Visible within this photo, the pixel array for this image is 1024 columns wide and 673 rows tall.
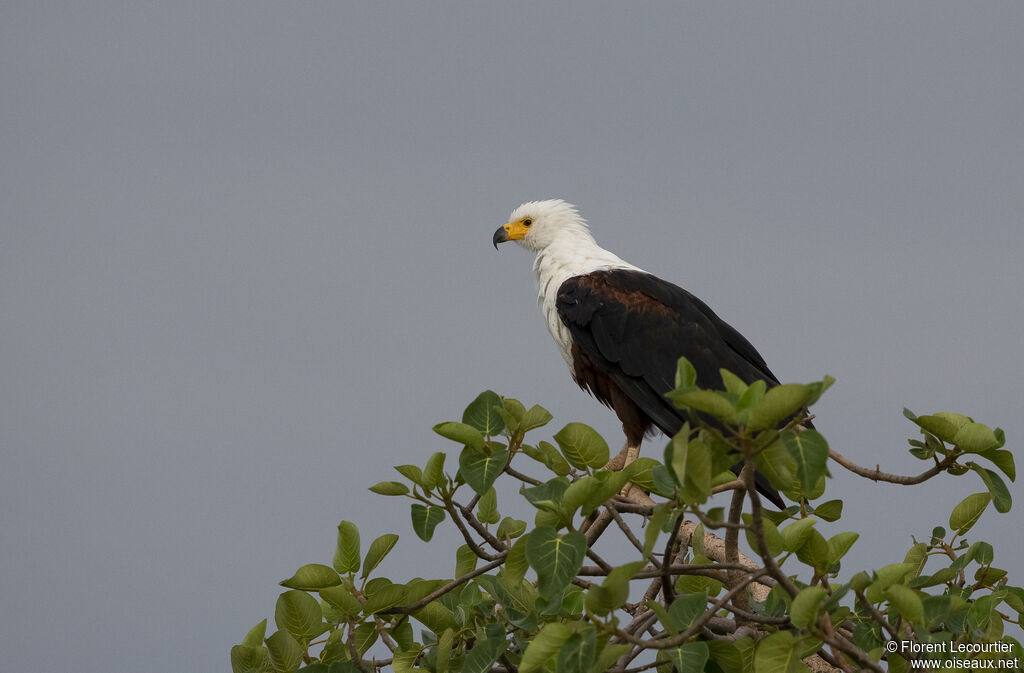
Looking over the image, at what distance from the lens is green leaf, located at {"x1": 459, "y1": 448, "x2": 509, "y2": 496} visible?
3266 mm

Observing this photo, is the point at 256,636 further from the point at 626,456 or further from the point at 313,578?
the point at 626,456

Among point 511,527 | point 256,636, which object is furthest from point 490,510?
point 256,636

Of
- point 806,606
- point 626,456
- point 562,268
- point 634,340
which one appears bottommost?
point 806,606

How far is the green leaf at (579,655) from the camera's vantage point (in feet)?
9.12

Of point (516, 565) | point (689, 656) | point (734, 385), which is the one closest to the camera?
point (734, 385)

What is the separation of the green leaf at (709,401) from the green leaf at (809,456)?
0.14 m

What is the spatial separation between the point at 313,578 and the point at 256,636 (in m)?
0.59

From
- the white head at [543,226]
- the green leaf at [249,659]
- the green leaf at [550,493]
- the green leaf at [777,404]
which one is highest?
the white head at [543,226]

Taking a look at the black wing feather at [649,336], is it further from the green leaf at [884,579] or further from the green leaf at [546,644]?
the green leaf at [546,644]

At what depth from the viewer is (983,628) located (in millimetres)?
3346

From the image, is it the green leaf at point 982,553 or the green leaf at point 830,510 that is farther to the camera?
the green leaf at point 830,510

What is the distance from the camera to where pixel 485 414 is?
328cm

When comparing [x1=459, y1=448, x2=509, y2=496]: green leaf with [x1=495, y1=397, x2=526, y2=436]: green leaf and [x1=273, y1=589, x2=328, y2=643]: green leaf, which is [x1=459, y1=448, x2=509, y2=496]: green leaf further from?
[x1=273, y1=589, x2=328, y2=643]: green leaf

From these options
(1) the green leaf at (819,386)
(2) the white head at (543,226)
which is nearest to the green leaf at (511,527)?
(1) the green leaf at (819,386)
